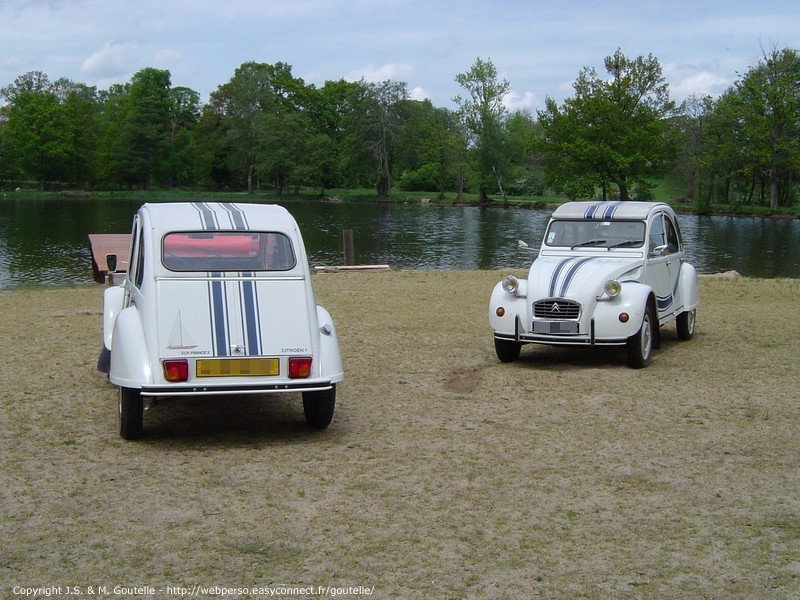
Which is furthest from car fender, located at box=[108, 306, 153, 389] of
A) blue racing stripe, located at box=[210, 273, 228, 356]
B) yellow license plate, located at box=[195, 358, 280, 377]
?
blue racing stripe, located at box=[210, 273, 228, 356]

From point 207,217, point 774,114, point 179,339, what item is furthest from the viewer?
point 774,114

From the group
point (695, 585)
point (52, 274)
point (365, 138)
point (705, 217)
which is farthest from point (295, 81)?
point (695, 585)

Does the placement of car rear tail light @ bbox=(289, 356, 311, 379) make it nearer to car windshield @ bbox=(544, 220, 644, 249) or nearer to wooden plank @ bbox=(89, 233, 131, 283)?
car windshield @ bbox=(544, 220, 644, 249)

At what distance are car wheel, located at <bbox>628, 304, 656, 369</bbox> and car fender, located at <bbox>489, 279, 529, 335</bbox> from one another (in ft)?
4.47

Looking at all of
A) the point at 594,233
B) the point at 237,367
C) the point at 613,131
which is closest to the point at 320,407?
the point at 237,367

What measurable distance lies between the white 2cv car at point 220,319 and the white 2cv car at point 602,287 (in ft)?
12.3

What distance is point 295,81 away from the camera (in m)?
110

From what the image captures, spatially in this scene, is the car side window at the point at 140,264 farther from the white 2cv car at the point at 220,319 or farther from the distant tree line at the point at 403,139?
the distant tree line at the point at 403,139

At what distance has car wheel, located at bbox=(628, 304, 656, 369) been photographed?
1109cm

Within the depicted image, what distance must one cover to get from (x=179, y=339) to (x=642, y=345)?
20.6 feet

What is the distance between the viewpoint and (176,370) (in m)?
7.23

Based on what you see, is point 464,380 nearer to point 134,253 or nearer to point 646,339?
point 646,339

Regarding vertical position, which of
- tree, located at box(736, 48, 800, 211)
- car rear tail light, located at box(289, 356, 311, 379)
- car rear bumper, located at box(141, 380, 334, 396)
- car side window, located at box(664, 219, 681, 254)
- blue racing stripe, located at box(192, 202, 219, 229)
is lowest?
car rear bumper, located at box(141, 380, 334, 396)

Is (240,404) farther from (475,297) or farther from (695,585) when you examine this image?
(475,297)
